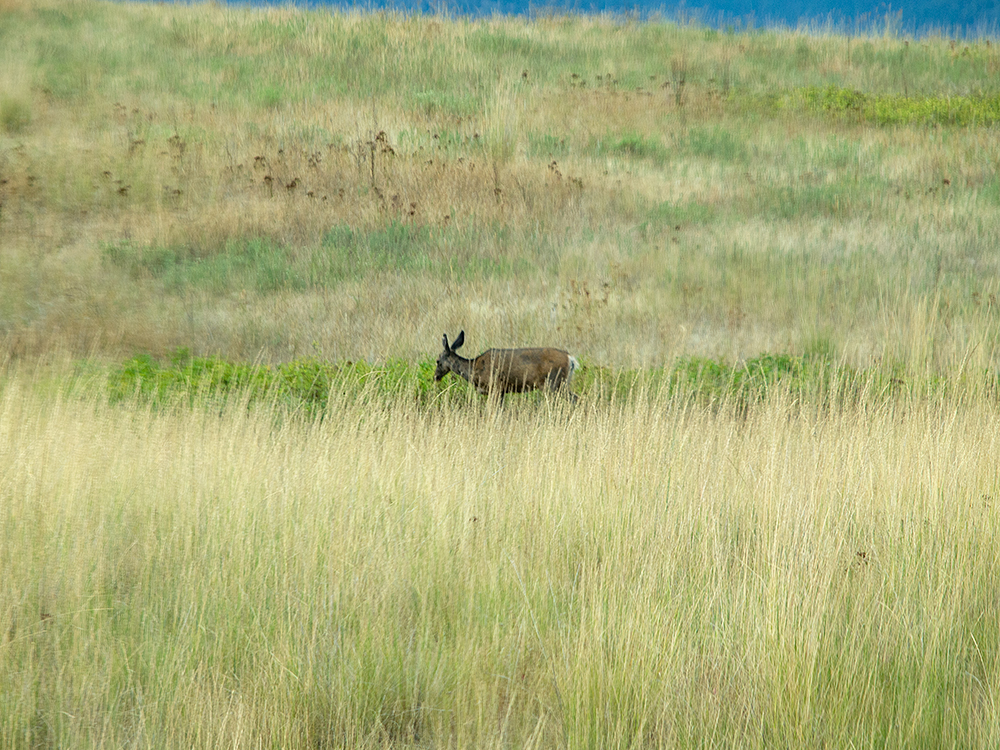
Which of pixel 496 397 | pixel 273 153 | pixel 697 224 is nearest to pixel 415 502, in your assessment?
pixel 496 397

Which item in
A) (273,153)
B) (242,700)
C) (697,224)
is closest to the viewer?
(242,700)

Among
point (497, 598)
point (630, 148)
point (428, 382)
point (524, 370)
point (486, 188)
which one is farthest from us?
point (630, 148)

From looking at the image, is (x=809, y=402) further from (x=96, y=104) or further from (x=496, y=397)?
(x=96, y=104)

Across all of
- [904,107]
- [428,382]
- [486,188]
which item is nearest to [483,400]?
[428,382]

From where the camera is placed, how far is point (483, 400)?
9117 mm

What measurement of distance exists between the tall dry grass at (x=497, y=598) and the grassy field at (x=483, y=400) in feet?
0.08

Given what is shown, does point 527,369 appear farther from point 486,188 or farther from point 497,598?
point 486,188

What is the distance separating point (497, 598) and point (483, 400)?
5335mm

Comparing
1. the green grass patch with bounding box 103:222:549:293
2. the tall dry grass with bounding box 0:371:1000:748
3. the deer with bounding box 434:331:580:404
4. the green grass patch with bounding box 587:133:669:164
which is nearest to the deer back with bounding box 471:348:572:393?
the deer with bounding box 434:331:580:404

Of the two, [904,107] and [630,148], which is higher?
[904,107]

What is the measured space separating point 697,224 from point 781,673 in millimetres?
13461

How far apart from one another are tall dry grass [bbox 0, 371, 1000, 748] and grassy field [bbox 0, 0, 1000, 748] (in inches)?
1.0

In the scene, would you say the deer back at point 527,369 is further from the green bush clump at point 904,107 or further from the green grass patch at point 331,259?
the green bush clump at point 904,107

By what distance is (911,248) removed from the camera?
14789 mm
